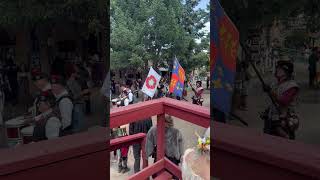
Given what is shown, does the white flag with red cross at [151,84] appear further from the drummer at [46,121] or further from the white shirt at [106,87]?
the drummer at [46,121]

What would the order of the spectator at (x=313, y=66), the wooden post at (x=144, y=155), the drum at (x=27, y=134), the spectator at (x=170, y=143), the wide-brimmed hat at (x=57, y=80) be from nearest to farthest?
the spectator at (x=313, y=66) < the drum at (x=27, y=134) < the wide-brimmed hat at (x=57, y=80) < the spectator at (x=170, y=143) < the wooden post at (x=144, y=155)

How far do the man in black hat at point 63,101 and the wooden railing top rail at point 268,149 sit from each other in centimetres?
66

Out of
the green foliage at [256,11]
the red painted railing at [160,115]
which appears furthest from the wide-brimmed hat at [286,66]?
the red painted railing at [160,115]

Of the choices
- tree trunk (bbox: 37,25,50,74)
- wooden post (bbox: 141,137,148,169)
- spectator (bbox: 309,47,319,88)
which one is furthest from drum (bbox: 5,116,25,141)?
wooden post (bbox: 141,137,148,169)

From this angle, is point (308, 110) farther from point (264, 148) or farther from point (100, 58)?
point (100, 58)

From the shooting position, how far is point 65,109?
163 centimetres

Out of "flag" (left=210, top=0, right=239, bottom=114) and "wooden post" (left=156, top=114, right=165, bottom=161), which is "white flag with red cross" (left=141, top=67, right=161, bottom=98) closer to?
"wooden post" (left=156, top=114, right=165, bottom=161)

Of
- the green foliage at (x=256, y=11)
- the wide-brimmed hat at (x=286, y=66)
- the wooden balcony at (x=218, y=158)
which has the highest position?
the green foliage at (x=256, y=11)

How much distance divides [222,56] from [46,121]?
2.62ft

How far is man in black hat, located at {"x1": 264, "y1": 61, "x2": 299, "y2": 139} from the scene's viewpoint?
1307 mm

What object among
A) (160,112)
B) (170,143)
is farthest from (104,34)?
(170,143)

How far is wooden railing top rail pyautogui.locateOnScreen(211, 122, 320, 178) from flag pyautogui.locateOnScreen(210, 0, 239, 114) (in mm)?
117

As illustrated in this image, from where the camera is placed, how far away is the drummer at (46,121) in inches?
58.6

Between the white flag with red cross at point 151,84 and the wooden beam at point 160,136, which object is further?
the white flag with red cross at point 151,84
